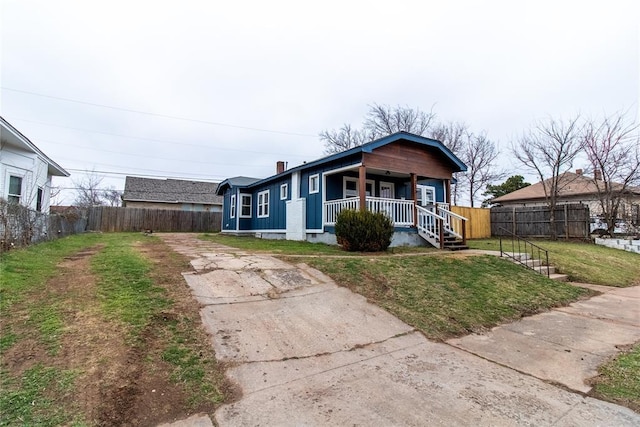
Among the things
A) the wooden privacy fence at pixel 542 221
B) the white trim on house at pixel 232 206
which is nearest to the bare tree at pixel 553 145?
Result: the wooden privacy fence at pixel 542 221

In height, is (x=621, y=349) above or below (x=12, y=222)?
below

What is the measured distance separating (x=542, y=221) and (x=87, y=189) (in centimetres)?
4346

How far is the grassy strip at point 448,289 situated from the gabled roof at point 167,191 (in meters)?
29.3

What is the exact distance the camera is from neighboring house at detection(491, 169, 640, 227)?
16.7 metres

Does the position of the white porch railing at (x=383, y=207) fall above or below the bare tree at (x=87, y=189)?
below

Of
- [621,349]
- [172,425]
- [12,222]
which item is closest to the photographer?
[172,425]


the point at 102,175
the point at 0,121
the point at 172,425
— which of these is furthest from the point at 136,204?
the point at 172,425

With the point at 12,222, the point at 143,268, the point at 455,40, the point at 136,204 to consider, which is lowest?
the point at 143,268

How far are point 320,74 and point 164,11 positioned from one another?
7523 mm

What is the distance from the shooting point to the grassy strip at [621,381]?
2.96 m

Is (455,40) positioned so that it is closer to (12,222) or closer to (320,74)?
(320,74)

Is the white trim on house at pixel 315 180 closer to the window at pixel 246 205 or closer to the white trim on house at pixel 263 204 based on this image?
the white trim on house at pixel 263 204

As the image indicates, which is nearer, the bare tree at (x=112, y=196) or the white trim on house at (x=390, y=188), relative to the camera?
the white trim on house at (x=390, y=188)

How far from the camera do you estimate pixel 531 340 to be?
4539mm
